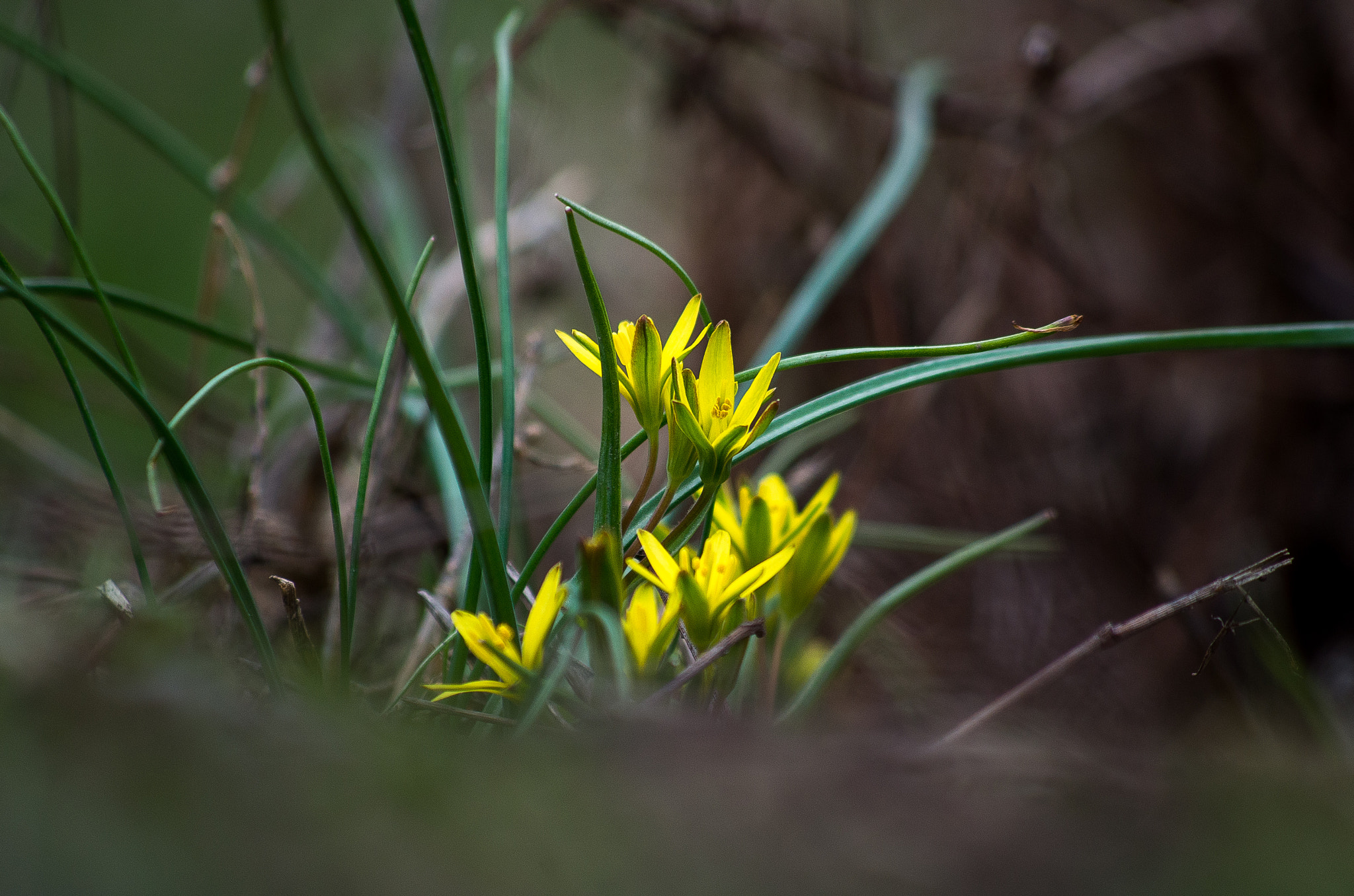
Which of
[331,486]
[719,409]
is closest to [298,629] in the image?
[331,486]

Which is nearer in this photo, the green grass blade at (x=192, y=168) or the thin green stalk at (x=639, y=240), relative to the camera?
the thin green stalk at (x=639, y=240)

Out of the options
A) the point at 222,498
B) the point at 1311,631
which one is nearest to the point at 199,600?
→ the point at 222,498

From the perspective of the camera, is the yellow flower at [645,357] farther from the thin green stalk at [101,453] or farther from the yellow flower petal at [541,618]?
the thin green stalk at [101,453]

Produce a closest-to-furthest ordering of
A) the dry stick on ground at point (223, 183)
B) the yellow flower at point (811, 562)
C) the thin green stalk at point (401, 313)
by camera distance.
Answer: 1. the thin green stalk at point (401, 313)
2. the yellow flower at point (811, 562)
3. the dry stick on ground at point (223, 183)

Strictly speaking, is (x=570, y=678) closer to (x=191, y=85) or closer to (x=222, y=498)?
(x=222, y=498)

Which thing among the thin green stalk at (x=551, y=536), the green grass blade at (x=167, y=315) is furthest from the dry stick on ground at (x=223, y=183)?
the thin green stalk at (x=551, y=536)
